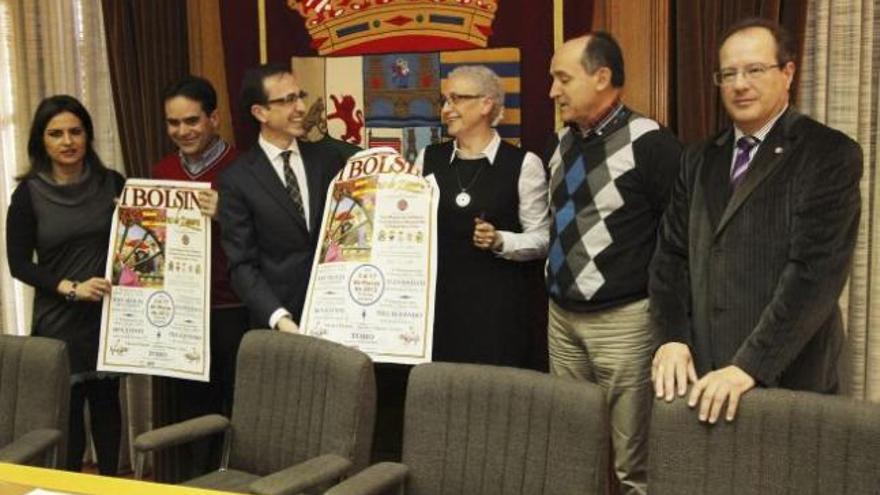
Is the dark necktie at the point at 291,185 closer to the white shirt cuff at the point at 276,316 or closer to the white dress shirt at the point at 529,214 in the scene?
the white shirt cuff at the point at 276,316

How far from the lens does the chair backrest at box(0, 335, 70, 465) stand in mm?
2506

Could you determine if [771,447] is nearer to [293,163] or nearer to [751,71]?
[751,71]

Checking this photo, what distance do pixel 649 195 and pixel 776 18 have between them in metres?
0.77

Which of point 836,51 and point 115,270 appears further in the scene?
point 115,270

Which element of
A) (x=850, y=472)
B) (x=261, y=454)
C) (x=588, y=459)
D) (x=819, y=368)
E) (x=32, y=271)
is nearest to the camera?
(x=850, y=472)

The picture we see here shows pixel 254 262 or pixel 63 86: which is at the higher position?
pixel 63 86

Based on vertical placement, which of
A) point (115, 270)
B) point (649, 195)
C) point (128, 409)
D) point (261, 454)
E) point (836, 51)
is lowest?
point (128, 409)

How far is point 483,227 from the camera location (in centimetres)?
278

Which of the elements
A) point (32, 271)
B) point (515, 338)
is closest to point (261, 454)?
point (515, 338)

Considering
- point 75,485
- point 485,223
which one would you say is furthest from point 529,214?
point 75,485

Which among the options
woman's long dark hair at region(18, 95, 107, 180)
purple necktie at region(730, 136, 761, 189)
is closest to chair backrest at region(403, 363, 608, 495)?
purple necktie at region(730, 136, 761, 189)

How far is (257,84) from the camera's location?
2959mm

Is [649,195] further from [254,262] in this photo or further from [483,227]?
[254,262]

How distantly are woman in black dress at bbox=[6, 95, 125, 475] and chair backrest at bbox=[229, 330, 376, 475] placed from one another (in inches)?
35.2
